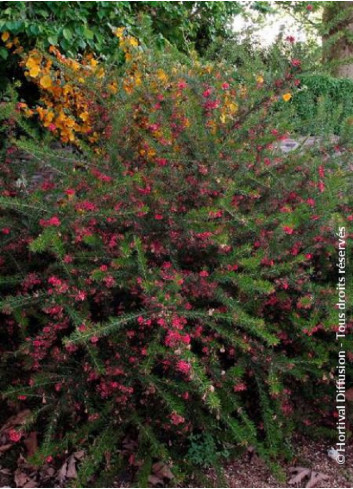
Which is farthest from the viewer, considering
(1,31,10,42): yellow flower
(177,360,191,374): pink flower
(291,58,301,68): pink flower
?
(1,31,10,42): yellow flower

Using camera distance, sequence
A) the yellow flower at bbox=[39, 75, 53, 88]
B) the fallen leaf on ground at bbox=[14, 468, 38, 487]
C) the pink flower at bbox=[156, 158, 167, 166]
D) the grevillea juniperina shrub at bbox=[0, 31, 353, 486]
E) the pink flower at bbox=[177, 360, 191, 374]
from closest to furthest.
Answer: the pink flower at bbox=[177, 360, 191, 374]
the grevillea juniperina shrub at bbox=[0, 31, 353, 486]
the fallen leaf on ground at bbox=[14, 468, 38, 487]
the pink flower at bbox=[156, 158, 167, 166]
the yellow flower at bbox=[39, 75, 53, 88]

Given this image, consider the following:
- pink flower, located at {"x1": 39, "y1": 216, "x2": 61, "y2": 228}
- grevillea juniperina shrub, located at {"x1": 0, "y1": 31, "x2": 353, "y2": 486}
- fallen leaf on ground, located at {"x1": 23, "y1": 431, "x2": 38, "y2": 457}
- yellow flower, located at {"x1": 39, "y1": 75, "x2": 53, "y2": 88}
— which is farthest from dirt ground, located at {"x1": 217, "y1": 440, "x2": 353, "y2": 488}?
yellow flower, located at {"x1": 39, "y1": 75, "x2": 53, "y2": 88}

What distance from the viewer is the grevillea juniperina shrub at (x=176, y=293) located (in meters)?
2.41

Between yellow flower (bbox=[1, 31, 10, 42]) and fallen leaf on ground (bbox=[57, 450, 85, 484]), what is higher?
yellow flower (bbox=[1, 31, 10, 42])

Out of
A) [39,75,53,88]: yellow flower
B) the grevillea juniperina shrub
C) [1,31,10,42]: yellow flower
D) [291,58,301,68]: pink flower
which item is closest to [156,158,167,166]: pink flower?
the grevillea juniperina shrub

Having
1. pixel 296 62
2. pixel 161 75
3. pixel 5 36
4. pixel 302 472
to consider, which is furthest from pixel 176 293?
pixel 5 36

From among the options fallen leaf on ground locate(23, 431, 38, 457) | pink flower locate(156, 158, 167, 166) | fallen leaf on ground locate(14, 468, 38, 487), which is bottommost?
fallen leaf on ground locate(14, 468, 38, 487)

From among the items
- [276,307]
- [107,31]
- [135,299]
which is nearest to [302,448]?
[276,307]

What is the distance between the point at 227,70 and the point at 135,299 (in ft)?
5.85

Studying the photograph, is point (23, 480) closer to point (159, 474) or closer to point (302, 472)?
point (159, 474)

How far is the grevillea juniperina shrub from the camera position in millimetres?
2406

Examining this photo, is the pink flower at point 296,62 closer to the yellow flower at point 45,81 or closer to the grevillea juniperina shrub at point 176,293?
the grevillea juniperina shrub at point 176,293

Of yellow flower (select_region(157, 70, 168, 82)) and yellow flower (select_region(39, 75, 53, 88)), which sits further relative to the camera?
yellow flower (select_region(39, 75, 53, 88))

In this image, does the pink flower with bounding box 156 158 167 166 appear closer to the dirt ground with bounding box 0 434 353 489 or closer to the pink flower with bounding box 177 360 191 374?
the pink flower with bounding box 177 360 191 374
